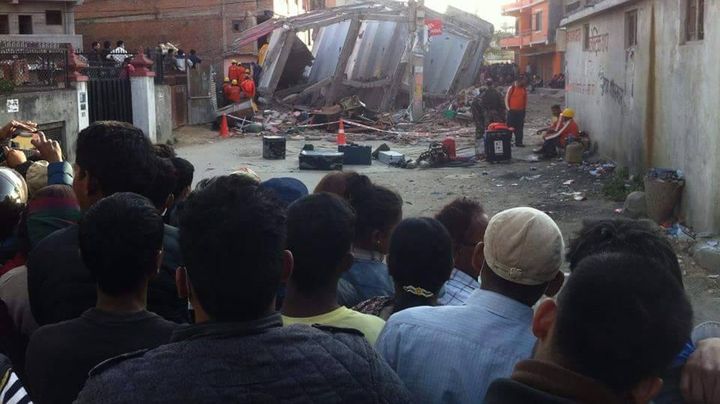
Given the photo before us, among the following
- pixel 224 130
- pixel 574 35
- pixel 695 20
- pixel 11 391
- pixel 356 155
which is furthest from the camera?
pixel 224 130

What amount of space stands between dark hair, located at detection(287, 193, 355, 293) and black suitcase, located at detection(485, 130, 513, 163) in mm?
13778

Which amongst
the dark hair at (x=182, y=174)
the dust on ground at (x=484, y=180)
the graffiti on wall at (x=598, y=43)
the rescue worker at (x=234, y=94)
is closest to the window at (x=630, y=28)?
the graffiti on wall at (x=598, y=43)

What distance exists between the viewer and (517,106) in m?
19.3

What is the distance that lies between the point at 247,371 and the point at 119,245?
0.99 metres

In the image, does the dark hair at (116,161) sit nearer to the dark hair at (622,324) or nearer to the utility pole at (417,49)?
the dark hair at (622,324)

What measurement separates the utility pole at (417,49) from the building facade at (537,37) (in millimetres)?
14858

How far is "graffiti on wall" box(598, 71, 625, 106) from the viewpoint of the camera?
14.1m

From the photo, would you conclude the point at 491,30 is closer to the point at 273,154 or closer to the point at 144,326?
the point at 273,154

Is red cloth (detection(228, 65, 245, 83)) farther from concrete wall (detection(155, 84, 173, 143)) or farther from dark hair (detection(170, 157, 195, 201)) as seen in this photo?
dark hair (detection(170, 157, 195, 201))

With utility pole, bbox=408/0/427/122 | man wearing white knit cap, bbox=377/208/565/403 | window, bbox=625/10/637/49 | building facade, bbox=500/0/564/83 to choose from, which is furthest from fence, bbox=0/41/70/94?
building facade, bbox=500/0/564/83

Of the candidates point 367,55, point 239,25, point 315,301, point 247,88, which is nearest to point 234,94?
point 247,88

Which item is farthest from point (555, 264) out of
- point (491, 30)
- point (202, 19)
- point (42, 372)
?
point (202, 19)

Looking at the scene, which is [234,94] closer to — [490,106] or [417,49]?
[417,49]

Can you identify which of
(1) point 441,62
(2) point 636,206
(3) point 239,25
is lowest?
(2) point 636,206
